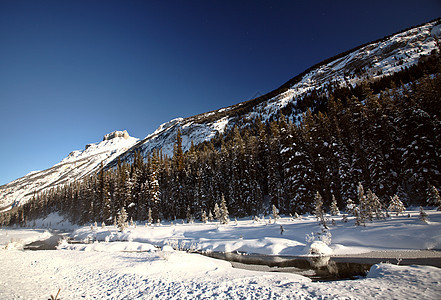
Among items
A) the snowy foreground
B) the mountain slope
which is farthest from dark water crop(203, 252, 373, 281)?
the mountain slope

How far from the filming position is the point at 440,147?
2311 centimetres

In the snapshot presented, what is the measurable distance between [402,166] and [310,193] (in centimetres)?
1175

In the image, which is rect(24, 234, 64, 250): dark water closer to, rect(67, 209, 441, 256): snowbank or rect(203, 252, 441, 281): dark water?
rect(67, 209, 441, 256): snowbank

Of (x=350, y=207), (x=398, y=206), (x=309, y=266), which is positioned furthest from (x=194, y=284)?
(x=398, y=206)

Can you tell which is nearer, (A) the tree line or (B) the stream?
(B) the stream

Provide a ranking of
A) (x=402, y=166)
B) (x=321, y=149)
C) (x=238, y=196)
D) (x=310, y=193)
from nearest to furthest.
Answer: (x=402, y=166) → (x=310, y=193) → (x=321, y=149) → (x=238, y=196)

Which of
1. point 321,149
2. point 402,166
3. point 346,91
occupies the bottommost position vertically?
point 402,166

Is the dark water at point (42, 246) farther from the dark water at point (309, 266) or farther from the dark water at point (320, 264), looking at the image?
the dark water at point (320, 264)

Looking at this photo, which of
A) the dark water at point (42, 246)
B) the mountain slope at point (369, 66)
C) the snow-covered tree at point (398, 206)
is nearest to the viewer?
the snow-covered tree at point (398, 206)

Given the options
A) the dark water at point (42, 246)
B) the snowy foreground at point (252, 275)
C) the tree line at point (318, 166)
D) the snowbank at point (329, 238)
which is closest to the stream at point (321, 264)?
the snowy foreground at point (252, 275)

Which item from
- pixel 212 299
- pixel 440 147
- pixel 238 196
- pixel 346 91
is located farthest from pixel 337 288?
pixel 346 91

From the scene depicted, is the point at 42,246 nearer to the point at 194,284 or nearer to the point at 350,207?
the point at 194,284

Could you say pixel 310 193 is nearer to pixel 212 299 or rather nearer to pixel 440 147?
pixel 440 147

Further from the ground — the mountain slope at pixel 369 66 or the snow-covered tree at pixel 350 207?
the mountain slope at pixel 369 66
